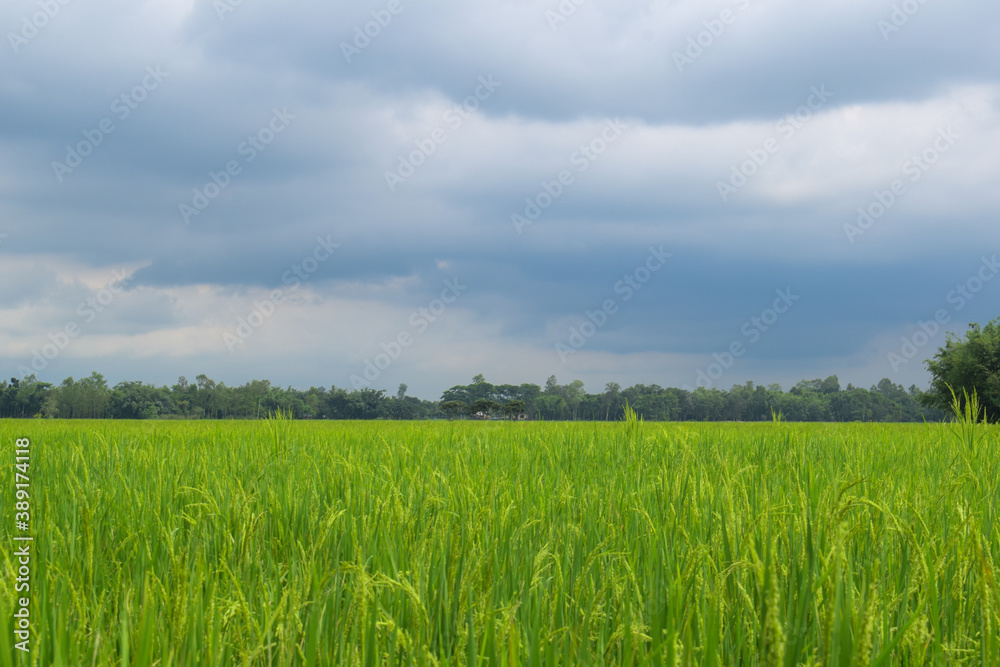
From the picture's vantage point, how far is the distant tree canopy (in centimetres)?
11775

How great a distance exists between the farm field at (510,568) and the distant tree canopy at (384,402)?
9992cm

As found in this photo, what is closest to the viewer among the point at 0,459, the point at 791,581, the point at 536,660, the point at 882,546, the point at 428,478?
the point at 536,660

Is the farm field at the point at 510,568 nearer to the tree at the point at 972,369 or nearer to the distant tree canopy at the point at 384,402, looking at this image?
the tree at the point at 972,369

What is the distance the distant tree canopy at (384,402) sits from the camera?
117750mm

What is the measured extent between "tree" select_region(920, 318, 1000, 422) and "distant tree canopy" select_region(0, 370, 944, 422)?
5367cm

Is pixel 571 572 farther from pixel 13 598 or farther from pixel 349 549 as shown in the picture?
pixel 13 598

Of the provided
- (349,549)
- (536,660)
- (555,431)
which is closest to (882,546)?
(536,660)

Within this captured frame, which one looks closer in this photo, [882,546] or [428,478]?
[882,546]

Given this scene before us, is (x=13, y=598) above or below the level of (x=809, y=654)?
above

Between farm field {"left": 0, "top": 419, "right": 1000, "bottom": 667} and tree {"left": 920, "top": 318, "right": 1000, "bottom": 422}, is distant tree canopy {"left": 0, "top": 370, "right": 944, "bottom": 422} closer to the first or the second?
tree {"left": 920, "top": 318, "right": 1000, "bottom": 422}

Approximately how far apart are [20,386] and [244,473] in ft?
489

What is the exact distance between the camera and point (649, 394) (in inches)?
5591

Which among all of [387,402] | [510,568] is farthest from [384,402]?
[510,568]

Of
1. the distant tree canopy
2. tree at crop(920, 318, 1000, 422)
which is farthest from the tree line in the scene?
tree at crop(920, 318, 1000, 422)
